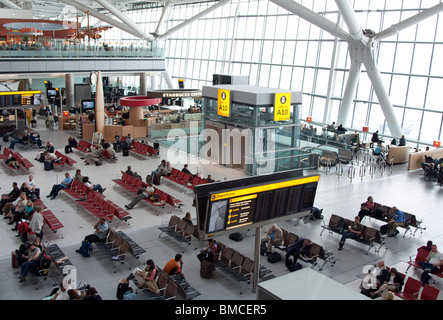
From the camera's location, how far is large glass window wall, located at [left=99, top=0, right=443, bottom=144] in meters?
30.5

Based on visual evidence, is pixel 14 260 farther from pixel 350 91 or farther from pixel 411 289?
pixel 350 91

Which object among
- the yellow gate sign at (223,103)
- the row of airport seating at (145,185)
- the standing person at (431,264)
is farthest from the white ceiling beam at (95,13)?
the standing person at (431,264)

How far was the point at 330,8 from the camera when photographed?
35.6 m

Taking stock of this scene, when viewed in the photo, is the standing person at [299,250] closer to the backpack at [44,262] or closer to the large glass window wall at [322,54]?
the backpack at [44,262]

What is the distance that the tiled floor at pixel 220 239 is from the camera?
38.8ft

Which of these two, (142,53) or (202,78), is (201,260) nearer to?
(142,53)

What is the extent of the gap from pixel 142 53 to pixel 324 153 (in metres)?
20.9

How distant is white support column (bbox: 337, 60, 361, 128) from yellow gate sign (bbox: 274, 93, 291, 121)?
10104 mm

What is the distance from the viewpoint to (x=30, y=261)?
11.5m

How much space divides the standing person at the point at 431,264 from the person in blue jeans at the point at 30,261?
997 cm

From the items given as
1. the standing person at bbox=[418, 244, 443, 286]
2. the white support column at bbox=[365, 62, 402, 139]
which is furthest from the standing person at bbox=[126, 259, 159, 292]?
the white support column at bbox=[365, 62, 402, 139]

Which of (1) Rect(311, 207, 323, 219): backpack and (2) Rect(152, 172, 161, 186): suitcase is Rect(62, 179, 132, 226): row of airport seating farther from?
(1) Rect(311, 207, 323, 219): backpack

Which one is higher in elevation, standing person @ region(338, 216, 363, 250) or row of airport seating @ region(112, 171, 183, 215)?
standing person @ region(338, 216, 363, 250)
